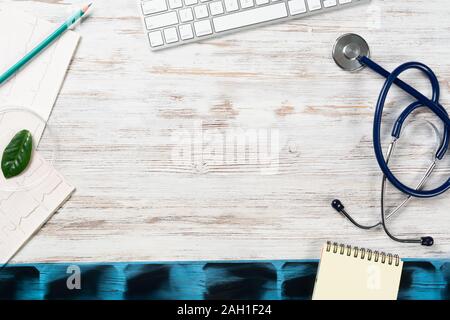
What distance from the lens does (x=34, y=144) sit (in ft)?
2.64

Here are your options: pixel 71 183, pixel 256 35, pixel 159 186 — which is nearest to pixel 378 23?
pixel 256 35

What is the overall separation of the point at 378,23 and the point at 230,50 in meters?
0.24

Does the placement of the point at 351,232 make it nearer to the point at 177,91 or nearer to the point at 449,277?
the point at 449,277

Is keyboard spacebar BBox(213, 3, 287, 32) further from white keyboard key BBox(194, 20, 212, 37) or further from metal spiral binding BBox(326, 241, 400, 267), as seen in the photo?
metal spiral binding BBox(326, 241, 400, 267)

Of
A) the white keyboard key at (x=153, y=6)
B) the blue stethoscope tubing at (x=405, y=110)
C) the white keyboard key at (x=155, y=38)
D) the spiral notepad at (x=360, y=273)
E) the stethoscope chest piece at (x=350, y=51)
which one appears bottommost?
the spiral notepad at (x=360, y=273)

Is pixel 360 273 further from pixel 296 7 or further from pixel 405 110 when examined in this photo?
pixel 296 7

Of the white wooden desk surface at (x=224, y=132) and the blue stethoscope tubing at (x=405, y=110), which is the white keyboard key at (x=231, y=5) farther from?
the blue stethoscope tubing at (x=405, y=110)

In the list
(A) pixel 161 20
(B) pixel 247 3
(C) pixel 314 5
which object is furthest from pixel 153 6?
(C) pixel 314 5

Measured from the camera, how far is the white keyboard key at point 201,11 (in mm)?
792

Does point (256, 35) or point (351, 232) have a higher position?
point (256, 35)

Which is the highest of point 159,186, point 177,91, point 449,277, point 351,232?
point 177,91

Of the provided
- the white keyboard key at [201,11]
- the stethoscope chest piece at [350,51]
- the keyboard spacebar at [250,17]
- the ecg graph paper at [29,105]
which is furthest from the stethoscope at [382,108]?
the ecg graph paper at [29,105]

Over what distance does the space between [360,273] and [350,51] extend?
346mm

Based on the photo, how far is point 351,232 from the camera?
841 millimetres
